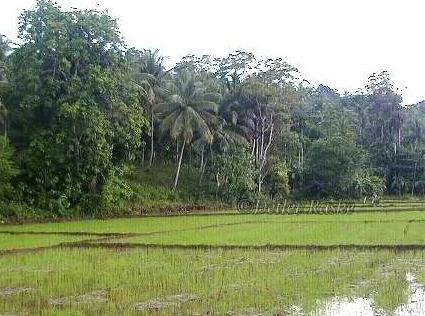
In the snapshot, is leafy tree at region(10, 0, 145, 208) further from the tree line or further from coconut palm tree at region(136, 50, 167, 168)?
coconut palm tree at region(136, 50, 167, 168)

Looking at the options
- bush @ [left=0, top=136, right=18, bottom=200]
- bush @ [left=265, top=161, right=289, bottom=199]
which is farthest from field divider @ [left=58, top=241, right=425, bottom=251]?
bush @ [left=265, top=161, right=289, bottom=199]

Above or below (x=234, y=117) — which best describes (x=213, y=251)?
below

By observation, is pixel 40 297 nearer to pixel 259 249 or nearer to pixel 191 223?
pixel 259 249

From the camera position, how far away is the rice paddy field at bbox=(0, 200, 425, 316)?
25.6 ft

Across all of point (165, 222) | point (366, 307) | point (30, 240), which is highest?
point (366, 307)

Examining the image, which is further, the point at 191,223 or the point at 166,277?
the point at 191,223

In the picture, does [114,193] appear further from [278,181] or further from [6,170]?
[278,181]

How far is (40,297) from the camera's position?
8.41 metres

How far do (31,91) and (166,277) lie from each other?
14.6 metres

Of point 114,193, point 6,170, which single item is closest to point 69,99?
point 6,170

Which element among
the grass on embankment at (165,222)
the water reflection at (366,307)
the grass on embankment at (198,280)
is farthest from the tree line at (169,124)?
the water reflection at (366,307)

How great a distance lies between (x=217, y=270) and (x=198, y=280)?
104 cm

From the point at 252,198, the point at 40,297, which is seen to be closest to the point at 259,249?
the point at 40,297

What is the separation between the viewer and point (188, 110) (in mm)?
28547
